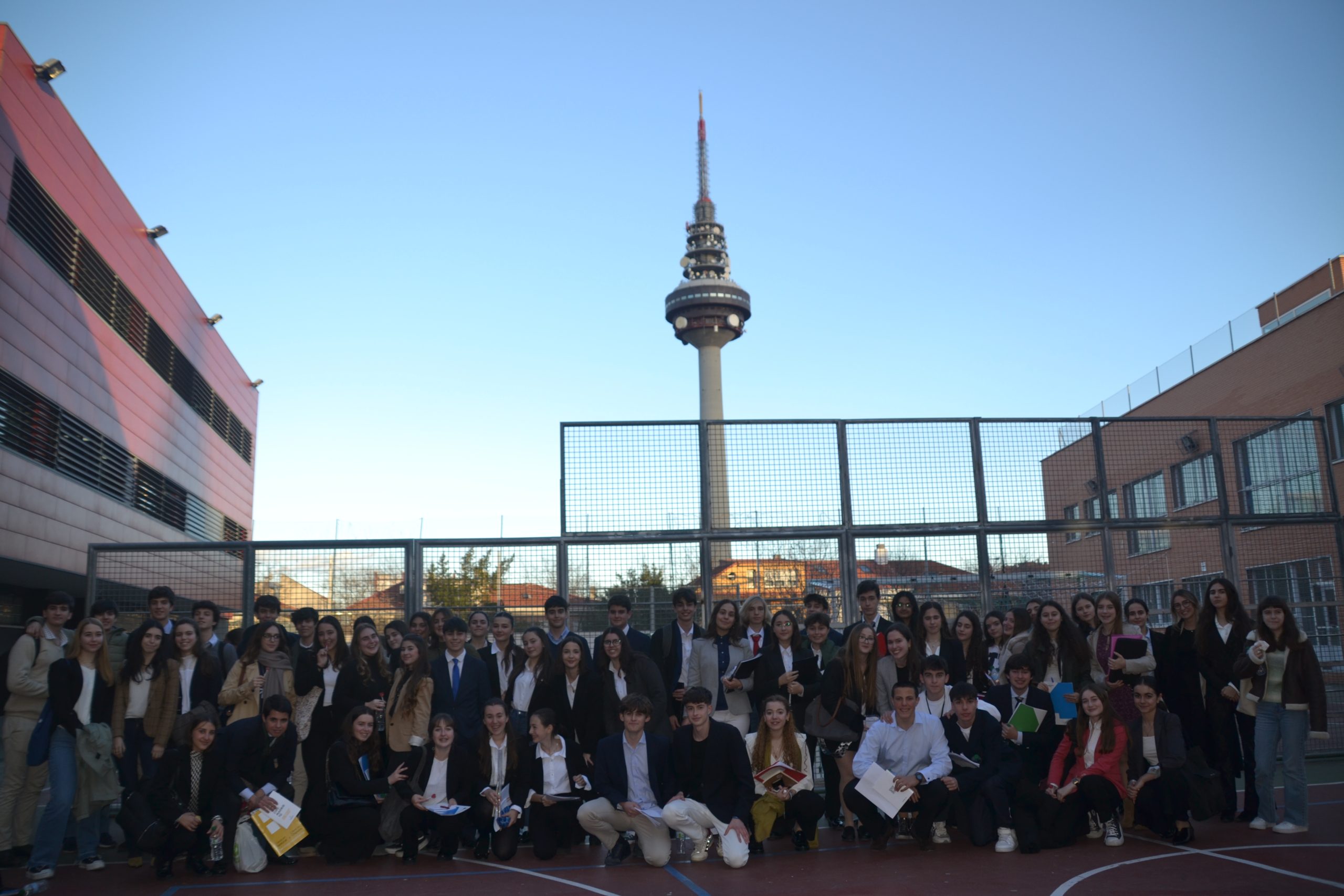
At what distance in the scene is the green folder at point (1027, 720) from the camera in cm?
867

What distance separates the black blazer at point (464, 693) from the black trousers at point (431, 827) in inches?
28.1

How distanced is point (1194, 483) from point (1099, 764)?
507 centimetres

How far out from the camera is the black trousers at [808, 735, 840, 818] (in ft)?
29.3

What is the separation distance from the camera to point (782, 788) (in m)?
8.14

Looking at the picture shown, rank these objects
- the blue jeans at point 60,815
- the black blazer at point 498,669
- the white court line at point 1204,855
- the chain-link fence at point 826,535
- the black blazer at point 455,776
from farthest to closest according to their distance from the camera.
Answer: the chain-link fence at point 826,535
the black blazer at point 498,669
the black blazer at point 455,776
the blue jeans at point 60,815
the white court line at point 1204,855

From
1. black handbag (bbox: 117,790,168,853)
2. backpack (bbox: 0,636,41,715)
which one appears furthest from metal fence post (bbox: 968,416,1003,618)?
backpack (bbox: 0,636,41,715)

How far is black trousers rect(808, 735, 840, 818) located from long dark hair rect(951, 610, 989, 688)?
5.05 ft

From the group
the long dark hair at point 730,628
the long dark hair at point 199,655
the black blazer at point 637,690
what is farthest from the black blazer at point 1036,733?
the long dark hair at point 199,655

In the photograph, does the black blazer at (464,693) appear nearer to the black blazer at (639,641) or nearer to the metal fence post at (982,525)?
the black blazer at (639,641)

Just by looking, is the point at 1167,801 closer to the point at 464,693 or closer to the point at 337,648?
the point at 464,693

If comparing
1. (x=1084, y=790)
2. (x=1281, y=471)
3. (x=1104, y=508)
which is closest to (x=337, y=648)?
(x=1084, y=790)

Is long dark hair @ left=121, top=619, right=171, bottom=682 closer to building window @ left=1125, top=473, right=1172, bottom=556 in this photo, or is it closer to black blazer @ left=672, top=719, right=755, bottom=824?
black blazer @ left=672, top=719, right=755, bottom=824

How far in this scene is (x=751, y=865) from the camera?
7672mm

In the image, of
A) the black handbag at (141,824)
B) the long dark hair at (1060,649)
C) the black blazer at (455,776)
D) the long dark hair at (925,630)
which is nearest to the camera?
the black handbag at (141,824)
